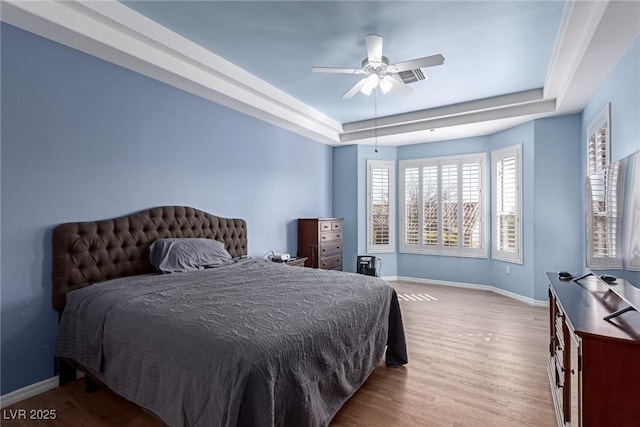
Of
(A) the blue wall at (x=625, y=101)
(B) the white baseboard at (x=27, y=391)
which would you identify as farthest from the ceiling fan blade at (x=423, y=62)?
(B) the white baseboard at (x=27, y=391)

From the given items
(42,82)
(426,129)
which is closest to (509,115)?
(426,129)

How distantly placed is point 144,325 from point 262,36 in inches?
95.7

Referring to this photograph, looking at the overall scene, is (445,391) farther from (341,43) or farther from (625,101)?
(341,43)

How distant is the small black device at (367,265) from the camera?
5285mm

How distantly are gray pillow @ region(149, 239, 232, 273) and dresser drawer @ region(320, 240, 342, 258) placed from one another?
1.99 metres

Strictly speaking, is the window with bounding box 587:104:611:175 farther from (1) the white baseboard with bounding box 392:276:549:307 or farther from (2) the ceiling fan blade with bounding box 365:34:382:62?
(2) the ceiling fan blade with bounding box 365:34:382:62

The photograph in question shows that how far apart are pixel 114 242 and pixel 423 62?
2982 millimetres

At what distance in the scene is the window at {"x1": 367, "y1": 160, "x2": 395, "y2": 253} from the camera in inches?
234

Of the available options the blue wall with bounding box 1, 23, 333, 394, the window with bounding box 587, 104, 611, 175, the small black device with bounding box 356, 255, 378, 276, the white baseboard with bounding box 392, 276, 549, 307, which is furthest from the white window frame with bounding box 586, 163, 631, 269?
the blue wall with bounding box 1, 23, 333, 394

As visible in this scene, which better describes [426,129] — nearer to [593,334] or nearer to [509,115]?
[509,115]

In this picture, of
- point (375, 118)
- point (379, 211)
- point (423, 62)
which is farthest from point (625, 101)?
point (379, 211)

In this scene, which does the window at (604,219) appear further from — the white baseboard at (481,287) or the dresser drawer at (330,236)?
the dresser drawer at (330,236)

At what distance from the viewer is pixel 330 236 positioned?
17.2ft

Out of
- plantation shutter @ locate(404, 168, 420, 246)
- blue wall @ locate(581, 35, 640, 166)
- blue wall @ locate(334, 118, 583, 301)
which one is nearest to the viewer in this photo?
blue wall @ locate(581, 35, 640, 166)
